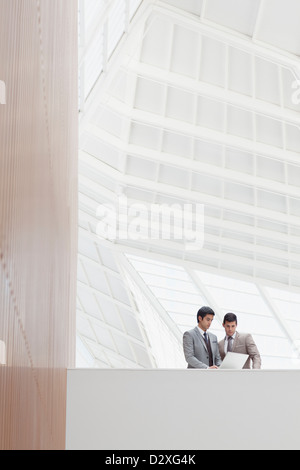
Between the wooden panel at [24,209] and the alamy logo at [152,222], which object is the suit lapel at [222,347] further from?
the alamy logo at [152,222]

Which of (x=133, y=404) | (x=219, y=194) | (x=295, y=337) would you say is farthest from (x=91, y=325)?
(x=133, y=404)

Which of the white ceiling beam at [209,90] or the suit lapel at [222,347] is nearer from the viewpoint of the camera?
the suit lapel at [222,347]

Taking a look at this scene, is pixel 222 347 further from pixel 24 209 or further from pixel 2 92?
pixel 2 92

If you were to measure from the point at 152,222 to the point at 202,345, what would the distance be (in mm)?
16986

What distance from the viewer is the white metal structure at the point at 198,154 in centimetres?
1828

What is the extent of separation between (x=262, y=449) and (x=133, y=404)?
6.20 ft

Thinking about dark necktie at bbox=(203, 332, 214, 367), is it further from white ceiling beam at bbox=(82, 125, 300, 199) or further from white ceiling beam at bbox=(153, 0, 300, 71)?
white ceiling beam at bbox=(82, 125, 300, 199)

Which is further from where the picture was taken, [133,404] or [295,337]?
[295,337]

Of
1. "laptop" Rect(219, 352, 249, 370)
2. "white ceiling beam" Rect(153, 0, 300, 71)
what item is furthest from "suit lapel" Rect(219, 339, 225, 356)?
"white ceiling beam" Rect(153, 0, 300, 71)

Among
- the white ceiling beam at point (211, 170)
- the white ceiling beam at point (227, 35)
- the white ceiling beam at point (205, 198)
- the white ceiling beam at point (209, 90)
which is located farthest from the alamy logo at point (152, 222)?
the white ceiling beam at point (227, 35)

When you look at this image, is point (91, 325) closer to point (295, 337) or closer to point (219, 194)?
point (295, 337)

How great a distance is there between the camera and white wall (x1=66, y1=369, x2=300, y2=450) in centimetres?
994

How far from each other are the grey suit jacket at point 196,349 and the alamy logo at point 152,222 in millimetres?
15103

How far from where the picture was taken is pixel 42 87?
4027 mm
